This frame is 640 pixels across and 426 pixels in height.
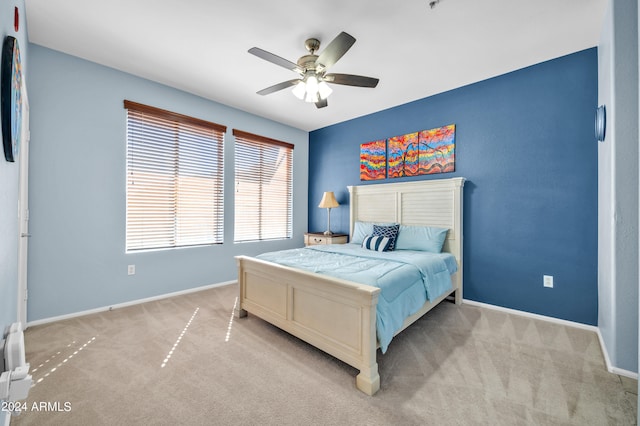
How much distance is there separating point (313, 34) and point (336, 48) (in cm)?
56

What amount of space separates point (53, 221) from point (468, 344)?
4.09 m

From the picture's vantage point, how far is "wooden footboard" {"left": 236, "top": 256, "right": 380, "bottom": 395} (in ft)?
5.63

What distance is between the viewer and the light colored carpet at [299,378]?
1496 millimetres

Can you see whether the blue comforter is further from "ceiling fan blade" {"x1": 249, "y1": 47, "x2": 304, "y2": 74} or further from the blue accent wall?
"ceiling fan blade" {"x1": 249, "y1": 47, "x2": 304, "y2": 74}

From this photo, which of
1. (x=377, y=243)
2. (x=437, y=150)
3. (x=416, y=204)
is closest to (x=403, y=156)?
(x=437, y=150)

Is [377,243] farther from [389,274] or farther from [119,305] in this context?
[119,305]

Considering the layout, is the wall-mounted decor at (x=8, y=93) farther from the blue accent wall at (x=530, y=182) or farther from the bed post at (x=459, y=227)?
the blue accent wall at (x=530, y=182)

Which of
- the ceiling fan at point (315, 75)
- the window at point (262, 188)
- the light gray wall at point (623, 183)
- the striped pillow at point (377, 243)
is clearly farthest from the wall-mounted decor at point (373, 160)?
the light gray wall at point (623, 183)

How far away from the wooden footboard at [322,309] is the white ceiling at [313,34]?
208cm

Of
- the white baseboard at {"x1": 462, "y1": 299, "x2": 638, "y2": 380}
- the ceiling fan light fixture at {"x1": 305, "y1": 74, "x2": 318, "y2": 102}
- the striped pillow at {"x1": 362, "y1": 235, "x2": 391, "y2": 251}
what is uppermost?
the ceiling fan light fixture at {"x1": 305, "y1": 74, "x2": 318, "y2": 102}

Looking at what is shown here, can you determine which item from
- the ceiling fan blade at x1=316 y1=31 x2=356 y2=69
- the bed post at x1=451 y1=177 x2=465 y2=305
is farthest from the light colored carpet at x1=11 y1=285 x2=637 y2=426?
the ceiling fan blade at x1=316 y1=31 x2=356 y2=69

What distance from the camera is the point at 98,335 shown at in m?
2.39

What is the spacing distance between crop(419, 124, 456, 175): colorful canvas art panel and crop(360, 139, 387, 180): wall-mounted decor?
593 mm

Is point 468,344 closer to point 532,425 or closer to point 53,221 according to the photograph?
point 532,425
